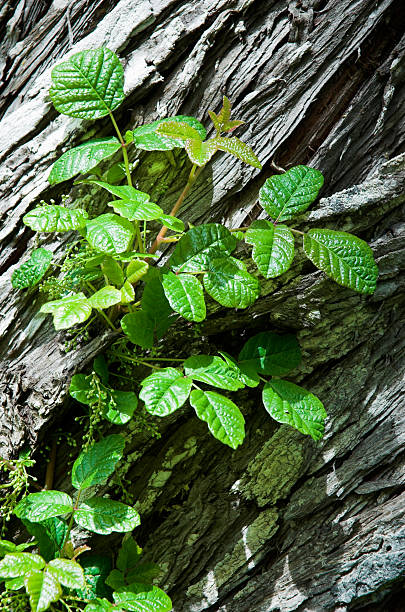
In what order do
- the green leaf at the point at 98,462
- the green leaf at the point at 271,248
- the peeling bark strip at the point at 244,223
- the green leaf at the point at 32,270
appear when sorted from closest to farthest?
the green leaf at the point at 271,248
the green leaf at the point at 98,462
the green leaf at the point at 32,270
the peeling bark strip at the point at 244,223

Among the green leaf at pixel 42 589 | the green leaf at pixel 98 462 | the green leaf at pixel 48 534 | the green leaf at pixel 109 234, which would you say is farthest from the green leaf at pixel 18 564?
the green leaf at pixel 109 234

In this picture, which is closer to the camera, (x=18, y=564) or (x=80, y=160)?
(x=18, y=564)

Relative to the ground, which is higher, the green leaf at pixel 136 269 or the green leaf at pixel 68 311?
the green leaf at pixel 68 311

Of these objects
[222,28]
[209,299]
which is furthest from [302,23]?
[209,299]

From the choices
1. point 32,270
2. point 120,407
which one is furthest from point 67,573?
point 32,270

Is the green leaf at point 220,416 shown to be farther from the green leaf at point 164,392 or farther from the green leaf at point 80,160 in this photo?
the green leaf at point 80,160

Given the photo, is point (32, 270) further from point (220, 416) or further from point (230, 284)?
point (220, 416)

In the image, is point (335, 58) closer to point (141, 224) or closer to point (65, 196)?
point (141, 224)
